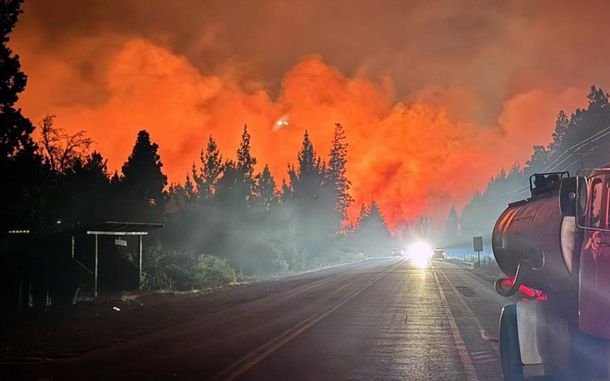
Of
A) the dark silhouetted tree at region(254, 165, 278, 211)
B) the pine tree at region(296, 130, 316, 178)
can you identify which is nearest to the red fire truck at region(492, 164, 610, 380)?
the dark silhouetted tree at region(254, 165, 278, 211)

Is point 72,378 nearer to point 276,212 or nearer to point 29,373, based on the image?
point 29,373

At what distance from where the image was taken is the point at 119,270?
2541cm

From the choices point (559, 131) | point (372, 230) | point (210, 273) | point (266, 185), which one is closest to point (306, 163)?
point (266, 185)

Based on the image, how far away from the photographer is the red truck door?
4883 millimetres

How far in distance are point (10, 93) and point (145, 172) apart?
2555cm

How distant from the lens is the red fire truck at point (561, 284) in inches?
201

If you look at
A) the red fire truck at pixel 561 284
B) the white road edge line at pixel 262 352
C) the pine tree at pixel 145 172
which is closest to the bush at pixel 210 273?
the white road edge line at pixel 262 352

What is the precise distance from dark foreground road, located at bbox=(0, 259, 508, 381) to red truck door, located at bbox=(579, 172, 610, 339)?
12.5 ft

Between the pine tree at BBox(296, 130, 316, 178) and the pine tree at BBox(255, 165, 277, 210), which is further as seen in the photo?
the pine tree at BBox(296, 130, 316, 178)

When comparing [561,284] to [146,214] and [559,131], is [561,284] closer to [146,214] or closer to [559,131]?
[146,214]

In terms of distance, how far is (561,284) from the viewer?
626 cm

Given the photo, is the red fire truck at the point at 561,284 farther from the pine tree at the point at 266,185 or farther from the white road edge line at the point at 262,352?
the pine tree at the point at 266,185

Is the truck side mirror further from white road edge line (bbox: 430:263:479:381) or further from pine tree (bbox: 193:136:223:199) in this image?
pine tree (bbox: 193:136:223:199)

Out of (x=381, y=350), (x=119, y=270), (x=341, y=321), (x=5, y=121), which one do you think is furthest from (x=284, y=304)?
(x=5, y=121)
